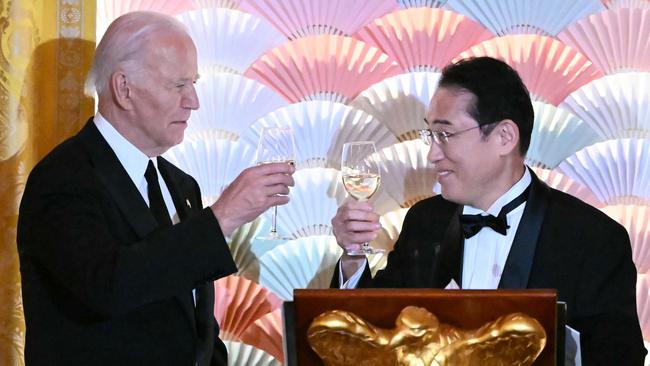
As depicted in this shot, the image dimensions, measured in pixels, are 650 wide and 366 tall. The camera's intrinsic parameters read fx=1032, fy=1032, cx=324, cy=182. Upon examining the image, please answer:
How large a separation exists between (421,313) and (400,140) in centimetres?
123

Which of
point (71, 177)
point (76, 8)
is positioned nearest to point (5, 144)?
point (76, 8)

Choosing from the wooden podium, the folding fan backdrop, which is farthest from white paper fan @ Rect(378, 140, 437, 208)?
the wooden podium

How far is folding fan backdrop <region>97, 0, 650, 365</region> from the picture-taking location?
2738 mm

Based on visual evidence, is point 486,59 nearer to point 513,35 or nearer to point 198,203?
point 513,35

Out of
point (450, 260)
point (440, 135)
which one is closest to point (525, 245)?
→ point (450, 260)

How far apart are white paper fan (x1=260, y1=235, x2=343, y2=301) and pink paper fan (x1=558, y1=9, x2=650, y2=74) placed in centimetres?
86

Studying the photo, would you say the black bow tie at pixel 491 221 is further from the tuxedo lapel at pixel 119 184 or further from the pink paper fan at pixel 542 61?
the tuxedo lapel at pixel 119 184

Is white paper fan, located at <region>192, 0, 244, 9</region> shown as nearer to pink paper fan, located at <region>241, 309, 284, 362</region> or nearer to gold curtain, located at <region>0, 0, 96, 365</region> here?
gold curtain, located at <region>0, 0, 96, 365</region>

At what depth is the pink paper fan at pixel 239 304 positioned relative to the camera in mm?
2740

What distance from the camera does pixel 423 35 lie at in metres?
2.76

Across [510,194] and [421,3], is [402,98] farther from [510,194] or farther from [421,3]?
[510,194]

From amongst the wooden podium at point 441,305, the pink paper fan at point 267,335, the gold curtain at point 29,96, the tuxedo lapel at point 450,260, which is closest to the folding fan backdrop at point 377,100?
the pink paper fan at point 267,335

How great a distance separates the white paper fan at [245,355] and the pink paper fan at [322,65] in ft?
2.29

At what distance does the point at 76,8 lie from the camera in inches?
105
